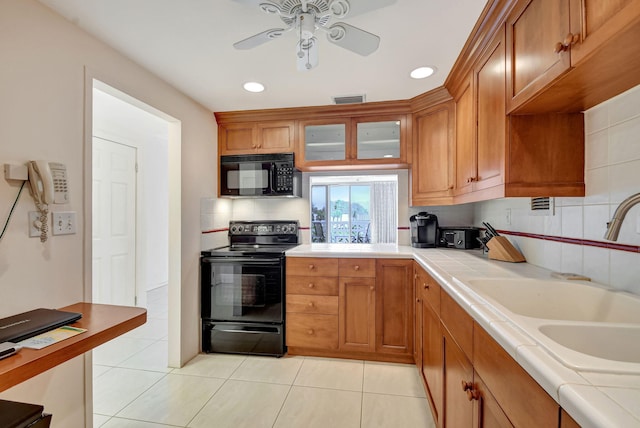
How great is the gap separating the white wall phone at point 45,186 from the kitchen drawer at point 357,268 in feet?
5.98

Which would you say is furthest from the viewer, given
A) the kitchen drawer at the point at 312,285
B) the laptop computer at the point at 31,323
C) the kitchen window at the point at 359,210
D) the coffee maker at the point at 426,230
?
the kitchen window at the point at 359,210

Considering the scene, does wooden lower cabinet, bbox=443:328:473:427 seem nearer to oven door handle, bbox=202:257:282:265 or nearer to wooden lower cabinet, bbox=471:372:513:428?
wooden lower cabinet, bbox=471:372:513:428

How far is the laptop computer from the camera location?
0.98m

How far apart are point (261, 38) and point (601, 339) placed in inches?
64.7

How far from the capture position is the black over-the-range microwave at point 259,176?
2668 mm

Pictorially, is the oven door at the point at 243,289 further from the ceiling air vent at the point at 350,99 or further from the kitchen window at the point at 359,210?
the kitchen window at the point at 359,210

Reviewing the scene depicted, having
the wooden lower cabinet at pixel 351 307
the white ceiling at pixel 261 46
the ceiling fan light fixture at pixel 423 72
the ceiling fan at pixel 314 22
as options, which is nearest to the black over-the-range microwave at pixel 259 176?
the white ceiling at pixel 261 46

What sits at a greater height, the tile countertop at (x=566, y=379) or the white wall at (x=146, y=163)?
the white wall at (x=146, y=163)

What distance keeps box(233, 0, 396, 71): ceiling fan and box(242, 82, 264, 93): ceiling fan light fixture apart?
0.83m

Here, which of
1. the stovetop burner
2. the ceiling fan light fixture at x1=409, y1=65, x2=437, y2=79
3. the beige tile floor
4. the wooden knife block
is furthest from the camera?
the stovetop burner

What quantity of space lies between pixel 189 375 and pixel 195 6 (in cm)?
239

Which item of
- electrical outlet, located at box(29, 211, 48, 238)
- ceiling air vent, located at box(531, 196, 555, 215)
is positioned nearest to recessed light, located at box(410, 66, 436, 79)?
ceiling air vent, located at box(531, 196, 555, 215)

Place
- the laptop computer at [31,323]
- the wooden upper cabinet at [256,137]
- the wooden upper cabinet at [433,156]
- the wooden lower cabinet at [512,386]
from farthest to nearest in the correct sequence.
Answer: the wooden upper cabinet at [256,137], the wooden upper cabinet at [433,156], the laptop computer at [31,323], the wooden lower cabinet at [512,386]

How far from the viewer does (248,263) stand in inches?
96.2
